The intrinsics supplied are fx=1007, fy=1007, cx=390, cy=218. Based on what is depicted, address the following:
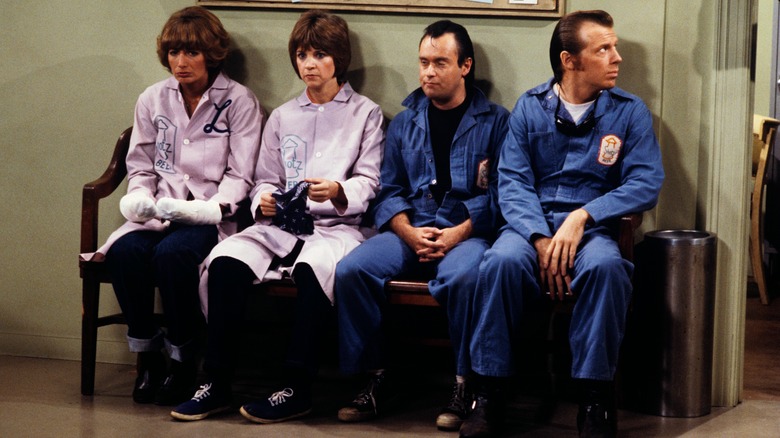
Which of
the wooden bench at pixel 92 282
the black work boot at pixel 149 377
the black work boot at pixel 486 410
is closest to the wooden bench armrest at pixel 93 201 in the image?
the wooden bench at pixel 92 282

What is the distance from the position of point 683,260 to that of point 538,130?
0.70 m

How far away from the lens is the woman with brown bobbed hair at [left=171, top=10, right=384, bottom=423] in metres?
3.59

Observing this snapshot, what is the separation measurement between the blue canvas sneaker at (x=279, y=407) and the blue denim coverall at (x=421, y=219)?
8.6 inches

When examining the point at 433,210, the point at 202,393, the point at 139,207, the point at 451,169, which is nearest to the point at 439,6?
the point at 451,169

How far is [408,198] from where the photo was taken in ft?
12.8

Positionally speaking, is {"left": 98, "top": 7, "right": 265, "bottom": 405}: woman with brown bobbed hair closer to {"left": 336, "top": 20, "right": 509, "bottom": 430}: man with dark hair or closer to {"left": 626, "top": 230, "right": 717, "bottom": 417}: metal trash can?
{"left": 336, "top": 20, "right": 509, "bottom": 430}: man with dark hair

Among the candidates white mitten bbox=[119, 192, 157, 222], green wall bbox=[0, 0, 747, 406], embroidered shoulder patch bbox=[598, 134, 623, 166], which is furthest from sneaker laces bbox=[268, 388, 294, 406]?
embroidered shoulder patch bbox=[598, 134, 623, 166]

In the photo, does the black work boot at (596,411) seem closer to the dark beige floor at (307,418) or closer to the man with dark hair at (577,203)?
the man with dark hair at (577,203)

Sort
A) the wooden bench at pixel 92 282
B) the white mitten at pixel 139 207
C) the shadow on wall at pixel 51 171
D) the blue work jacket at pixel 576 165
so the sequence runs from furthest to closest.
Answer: the shadow on wall at pixel 51 171 < the wooden bench at pixel 92 282 < the white mitten at pixel 139 207 < the blue work jacket at pixel 576 165

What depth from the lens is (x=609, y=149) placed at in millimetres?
3617

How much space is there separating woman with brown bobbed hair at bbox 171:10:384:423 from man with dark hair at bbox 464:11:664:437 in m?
0.58

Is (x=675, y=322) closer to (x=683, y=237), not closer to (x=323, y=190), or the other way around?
(x=683, y=237)

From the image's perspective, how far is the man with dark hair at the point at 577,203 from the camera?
10.8ft

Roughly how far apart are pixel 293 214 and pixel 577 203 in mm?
1058
